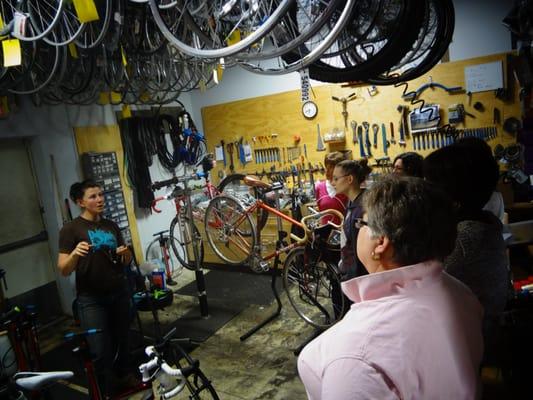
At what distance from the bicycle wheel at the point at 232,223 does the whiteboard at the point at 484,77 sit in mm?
2678

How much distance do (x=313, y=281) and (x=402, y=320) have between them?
103 inches

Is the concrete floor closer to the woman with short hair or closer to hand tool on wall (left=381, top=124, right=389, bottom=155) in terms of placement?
the woman with short hair

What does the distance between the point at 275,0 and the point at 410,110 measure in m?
2.73

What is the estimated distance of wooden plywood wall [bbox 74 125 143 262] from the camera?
13.9 ft

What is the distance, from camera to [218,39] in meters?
1.88

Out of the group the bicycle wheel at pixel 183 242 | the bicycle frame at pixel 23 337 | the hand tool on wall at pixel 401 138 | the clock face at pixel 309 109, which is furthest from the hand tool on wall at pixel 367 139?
the bicycle frame at pixel 23 337

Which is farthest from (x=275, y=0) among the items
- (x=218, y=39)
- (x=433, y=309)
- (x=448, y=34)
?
(x=433, y=309)

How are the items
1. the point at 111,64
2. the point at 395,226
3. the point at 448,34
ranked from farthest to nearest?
the point at 111,64, the point at 448,34, the point at 395,226

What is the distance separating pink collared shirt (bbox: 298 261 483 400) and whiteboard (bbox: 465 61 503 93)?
3.60 m

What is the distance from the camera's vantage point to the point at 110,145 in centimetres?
452

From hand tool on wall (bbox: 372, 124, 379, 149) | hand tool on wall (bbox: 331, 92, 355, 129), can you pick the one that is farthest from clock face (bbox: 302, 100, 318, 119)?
hand tool on wall (bbox: 372, 124, 379, 149)

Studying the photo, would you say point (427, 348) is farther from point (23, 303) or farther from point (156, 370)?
point (23, 303)

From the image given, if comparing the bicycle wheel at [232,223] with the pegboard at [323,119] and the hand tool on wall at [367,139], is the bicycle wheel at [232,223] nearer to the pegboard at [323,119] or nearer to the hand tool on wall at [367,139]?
the pegboard at [323,119]

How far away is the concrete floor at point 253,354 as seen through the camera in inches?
103
